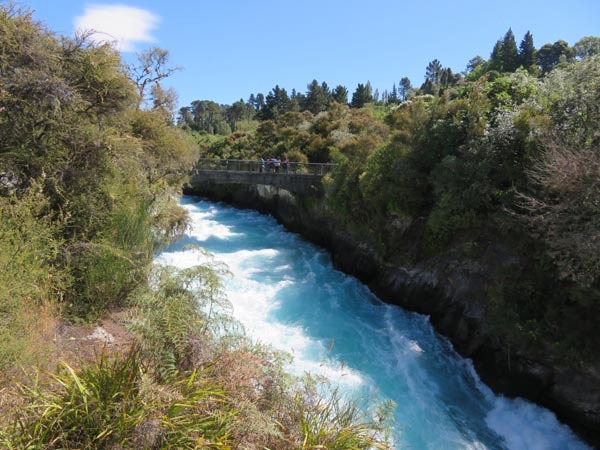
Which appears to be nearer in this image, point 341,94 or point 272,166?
point 272,166

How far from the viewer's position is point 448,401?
8.34 meters

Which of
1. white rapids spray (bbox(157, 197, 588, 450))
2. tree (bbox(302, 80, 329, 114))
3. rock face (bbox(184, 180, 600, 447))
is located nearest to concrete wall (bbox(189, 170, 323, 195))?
rock face (bbox(184, 180, 600, 447))

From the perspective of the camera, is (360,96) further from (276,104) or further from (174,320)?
(174,320)

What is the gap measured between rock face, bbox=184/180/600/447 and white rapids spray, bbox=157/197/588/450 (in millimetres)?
336

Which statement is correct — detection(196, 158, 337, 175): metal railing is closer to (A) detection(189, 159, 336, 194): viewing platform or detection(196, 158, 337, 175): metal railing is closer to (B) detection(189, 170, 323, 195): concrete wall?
(A) detection(189, 159, 336, 194): viewing platform

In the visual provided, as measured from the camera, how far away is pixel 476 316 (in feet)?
32.9

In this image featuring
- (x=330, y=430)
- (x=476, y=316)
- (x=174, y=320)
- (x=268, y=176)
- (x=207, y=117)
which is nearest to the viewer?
(x=330, y=430)

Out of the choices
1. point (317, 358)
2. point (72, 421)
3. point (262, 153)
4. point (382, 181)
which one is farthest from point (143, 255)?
point (262, 153)

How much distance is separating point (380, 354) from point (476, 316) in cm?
308

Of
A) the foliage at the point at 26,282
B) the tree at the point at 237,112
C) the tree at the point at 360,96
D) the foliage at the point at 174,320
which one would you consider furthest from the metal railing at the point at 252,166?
the tree at the point at 237,112

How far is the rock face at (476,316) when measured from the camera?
7.27m

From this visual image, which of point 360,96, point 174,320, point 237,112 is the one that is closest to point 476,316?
point 174,320

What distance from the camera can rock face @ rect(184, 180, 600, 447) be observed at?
23.9ft

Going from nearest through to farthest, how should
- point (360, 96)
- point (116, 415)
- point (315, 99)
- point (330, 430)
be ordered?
point (116, 415)
point (330, 430)
point (315, 99)
point (360, 96)
